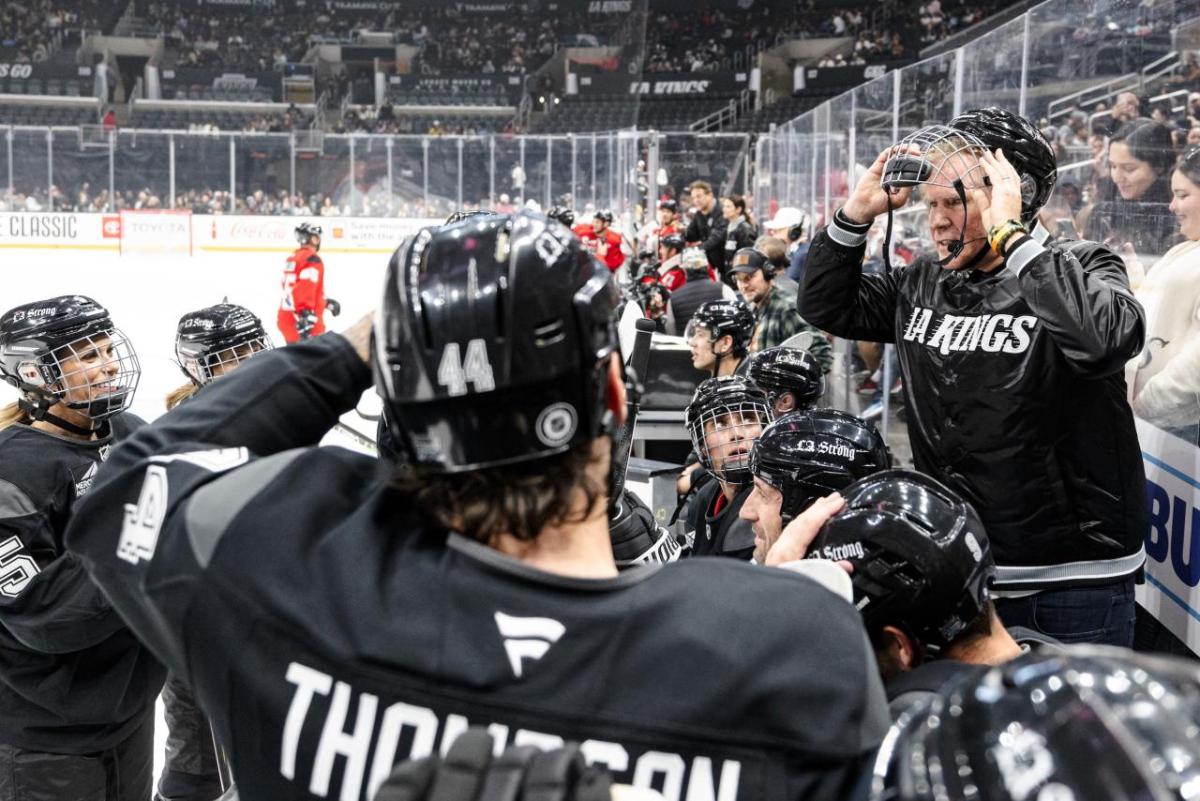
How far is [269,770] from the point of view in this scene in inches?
39.7

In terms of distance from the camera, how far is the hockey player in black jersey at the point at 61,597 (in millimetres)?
2254

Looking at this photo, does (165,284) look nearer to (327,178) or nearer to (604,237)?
(327,178)

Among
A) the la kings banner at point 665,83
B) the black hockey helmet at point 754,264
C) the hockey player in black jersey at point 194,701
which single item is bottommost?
the hockey player in black jersey at point 194,701

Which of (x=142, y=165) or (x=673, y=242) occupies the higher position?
(x=142, y=165)

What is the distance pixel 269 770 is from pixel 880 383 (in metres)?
6.15

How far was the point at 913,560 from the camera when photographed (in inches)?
54.3

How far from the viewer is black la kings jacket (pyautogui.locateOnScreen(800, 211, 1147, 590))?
7.41 ft

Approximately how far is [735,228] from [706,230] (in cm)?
82

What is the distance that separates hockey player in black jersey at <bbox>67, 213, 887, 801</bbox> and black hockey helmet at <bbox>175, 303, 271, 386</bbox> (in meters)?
2.16

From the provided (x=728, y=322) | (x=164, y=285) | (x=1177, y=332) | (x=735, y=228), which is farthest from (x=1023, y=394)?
(x=164, y=285)

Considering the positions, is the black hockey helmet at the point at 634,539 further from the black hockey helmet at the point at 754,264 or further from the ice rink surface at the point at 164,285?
the ice rink surface at the point at 164,285

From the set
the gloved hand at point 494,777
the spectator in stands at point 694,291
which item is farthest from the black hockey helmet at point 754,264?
the gloved hand at point 494,777

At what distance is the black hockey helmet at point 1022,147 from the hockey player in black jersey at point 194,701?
6.31ft

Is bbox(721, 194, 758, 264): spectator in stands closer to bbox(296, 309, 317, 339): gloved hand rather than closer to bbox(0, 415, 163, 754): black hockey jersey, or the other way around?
bbox(296, 309, 317, 339): gloved hand
